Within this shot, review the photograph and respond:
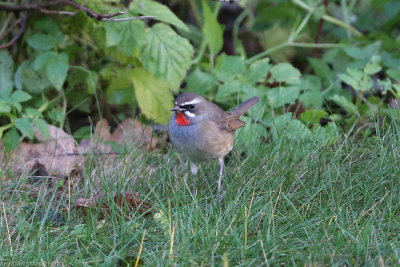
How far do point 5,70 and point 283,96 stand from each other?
2.46 m

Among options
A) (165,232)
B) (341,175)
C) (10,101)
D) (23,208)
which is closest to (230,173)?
(341,175)

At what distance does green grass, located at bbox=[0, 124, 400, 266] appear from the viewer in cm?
344

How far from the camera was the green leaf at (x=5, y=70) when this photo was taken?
5.80m

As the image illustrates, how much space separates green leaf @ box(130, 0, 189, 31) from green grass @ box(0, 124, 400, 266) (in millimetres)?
1113

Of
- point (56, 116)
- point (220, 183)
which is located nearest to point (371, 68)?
point (220, 183)

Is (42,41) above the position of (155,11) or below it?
below

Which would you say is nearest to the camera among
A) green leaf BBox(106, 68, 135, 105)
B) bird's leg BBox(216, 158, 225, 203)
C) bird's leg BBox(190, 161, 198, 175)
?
bird's leg BBox(216, 158, 225, 203)

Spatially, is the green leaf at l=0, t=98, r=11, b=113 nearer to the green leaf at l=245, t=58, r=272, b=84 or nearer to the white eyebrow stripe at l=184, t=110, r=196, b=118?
the white eyebrow stripe at l=184, t=110, r=196, b=118

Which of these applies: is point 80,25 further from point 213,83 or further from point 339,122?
point 339,122

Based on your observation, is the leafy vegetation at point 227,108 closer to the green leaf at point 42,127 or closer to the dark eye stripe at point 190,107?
the green leaf at point 42,127

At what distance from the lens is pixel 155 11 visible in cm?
532

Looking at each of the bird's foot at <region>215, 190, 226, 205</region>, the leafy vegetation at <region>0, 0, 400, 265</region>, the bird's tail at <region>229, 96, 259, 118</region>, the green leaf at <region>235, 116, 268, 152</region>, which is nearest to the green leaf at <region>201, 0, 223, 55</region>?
the leafy vegetation at <region>0, 0, 400, 265</region>

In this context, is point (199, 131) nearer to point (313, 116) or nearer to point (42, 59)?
point (313, 116)

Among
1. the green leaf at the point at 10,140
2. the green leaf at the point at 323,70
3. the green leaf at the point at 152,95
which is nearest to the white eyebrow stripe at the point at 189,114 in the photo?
the green leaf at the point at 152,95
